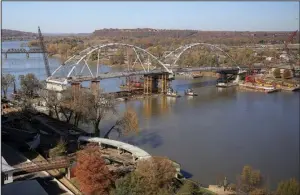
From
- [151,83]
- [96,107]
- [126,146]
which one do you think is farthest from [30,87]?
[126,146]

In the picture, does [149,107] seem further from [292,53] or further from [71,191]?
[292,53]

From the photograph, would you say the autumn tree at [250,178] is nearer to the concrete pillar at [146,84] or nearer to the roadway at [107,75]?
the roadway at [107,75]

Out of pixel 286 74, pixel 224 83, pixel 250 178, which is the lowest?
pixel 224 83

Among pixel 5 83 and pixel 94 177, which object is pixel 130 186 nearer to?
pixel 94 177

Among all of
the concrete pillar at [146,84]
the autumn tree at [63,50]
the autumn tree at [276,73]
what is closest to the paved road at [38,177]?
the concrete pillar at [146,84]

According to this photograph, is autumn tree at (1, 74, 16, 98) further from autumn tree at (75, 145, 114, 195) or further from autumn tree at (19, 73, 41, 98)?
autumn tree at (75, 145, 114, 195)

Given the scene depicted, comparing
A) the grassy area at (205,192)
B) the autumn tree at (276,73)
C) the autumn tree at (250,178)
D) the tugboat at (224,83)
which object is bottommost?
the tugboat at (224,83)

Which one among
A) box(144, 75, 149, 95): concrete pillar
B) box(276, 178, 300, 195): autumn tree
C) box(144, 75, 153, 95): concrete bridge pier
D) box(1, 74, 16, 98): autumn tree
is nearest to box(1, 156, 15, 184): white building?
box(276, 178, 300, 195): autumn tree
